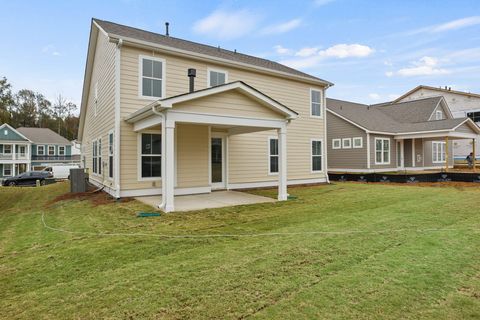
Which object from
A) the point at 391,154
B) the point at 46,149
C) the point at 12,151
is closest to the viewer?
the point at 391,154

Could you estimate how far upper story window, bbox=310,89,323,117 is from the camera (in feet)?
47.9

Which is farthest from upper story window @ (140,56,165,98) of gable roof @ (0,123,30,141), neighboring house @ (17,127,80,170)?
neighboring house @ (17,127,80,170)

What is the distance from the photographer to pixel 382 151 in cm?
1942

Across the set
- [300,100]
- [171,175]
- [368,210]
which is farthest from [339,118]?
[171,175]

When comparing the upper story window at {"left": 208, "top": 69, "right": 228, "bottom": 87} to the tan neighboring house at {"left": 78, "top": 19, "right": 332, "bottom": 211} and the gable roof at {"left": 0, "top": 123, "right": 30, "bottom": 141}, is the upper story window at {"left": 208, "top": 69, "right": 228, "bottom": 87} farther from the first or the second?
the gable roof at {"left": 0, "top": 123, "right": 30, "bottom": 141}

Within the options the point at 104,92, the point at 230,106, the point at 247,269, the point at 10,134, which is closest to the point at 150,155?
the point at 230,106

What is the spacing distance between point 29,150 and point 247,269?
4367 centimetres

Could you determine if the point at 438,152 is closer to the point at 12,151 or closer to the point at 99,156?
the point at 99,156

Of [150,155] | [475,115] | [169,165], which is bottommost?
[169,165]

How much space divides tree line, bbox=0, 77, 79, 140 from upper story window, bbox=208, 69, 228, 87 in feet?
160

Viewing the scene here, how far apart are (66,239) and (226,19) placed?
14849 mm

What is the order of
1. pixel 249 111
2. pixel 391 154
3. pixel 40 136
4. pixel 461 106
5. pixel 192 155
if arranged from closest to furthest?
pixel 249 111
pixel 192 155
pixel 391 154
pixel 461 106
pixel 40 136

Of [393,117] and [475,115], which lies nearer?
[393,117]

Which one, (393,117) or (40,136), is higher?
(40,136)
